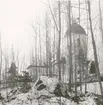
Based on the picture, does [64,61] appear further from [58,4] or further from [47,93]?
[47,93]

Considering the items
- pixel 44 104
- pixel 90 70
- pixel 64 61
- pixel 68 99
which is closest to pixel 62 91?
pixel 68 99

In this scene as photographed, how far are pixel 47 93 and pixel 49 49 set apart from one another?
16.9 m

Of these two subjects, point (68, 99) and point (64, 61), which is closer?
point (68, 99)

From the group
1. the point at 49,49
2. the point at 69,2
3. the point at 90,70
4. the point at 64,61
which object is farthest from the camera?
the point at 64,61

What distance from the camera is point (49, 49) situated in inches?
1196

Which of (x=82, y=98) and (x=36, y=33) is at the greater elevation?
(x=36, y=33)

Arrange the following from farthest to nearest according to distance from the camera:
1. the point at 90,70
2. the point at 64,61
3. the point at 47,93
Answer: the point at 64,61, the point at 90,70, the point at 47,93

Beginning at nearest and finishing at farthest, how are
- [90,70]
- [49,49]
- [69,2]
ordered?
1. [69,2]
2. [90,70]
3. [49,49]

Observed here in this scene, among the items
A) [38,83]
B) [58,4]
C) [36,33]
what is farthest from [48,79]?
[36,33]

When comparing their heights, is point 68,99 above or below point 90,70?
below

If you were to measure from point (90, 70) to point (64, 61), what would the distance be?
6.42m

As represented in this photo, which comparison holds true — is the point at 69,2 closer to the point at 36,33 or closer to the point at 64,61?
the point at 36,33

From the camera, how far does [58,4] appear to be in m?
19.0

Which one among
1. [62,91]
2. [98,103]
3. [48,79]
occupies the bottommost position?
[98,103]
